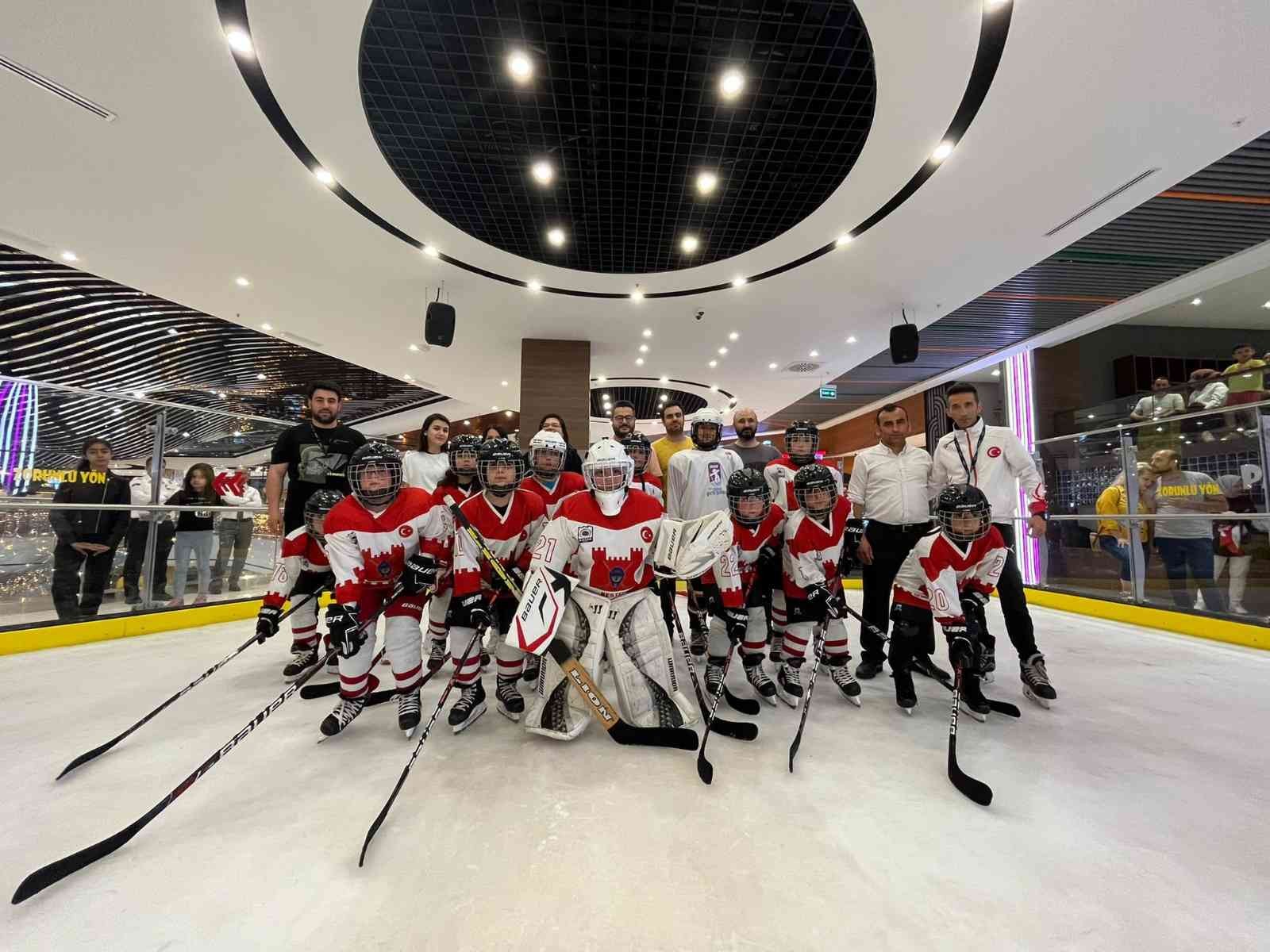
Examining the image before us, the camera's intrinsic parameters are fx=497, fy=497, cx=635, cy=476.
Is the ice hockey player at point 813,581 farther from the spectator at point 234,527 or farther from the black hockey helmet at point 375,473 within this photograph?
the spectator at point 234,527

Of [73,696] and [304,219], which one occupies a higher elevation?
[304,219]

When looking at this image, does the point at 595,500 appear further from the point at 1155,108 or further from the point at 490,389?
the point at 490,389

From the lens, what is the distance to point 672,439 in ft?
12.0

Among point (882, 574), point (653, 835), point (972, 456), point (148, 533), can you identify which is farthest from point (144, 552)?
point (972, 456)

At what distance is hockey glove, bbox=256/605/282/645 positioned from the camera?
7.89ft

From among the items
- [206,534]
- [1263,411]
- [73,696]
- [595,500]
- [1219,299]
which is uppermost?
[1219,299]

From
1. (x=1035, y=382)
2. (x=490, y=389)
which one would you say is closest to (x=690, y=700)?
(x=490, y=389)

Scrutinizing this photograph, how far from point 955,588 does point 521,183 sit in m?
4.04

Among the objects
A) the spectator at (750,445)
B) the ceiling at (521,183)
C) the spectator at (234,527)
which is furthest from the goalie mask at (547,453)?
the spectator at (234,527)

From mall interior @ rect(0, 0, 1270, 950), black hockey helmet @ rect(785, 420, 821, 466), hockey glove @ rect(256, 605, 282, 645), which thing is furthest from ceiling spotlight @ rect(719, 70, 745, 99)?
hockey glove @ rect(256, 605, 282, 645)

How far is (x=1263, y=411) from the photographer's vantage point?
3.47 meters

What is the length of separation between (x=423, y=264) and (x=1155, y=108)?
5776 millimetres

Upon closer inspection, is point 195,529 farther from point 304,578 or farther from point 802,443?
point 802,443

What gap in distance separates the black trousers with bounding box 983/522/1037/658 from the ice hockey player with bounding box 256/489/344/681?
11.3 ft
